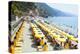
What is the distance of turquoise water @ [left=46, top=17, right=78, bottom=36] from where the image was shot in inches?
77.9

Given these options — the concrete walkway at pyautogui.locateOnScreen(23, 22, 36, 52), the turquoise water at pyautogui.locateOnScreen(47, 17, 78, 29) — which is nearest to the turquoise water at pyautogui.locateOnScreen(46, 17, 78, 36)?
the turquoise water at pyautogui.locateOnScreen(47, 17, 78, 29)

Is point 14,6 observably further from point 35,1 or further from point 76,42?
point 76,42

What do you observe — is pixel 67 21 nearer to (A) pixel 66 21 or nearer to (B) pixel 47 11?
(A) pixel 66 21

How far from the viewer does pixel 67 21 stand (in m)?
2.02

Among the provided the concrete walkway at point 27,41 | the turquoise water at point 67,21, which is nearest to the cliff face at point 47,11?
the turquoise water at point 67,21

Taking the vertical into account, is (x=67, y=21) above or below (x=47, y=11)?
below

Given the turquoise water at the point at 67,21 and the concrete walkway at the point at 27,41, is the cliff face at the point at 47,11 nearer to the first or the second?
the turquoise water at the point at 67,21

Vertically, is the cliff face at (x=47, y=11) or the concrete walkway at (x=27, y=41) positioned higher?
the cliff face at (x=47, y=11)

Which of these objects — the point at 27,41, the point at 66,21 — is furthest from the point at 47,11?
the point at 27,41

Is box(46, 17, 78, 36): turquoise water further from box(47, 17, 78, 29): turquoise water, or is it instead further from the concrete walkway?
the concrete walkway

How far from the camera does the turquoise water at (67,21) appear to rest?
1.98m

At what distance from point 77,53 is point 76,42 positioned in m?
0.13

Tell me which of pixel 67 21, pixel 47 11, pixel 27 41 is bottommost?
pixel 27 41

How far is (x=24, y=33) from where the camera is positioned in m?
1.89
